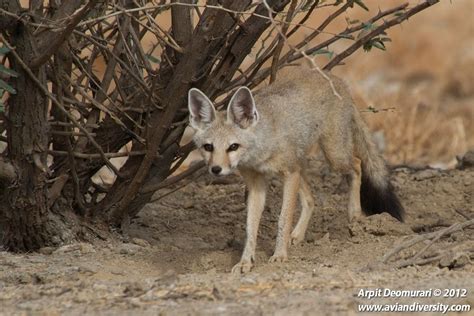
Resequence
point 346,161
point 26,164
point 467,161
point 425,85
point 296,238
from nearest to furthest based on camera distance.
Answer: point 26,164 < point 296,238 < point 346,161 < point 467,161 < point 425,85

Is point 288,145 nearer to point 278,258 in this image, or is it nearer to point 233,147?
point 233,147

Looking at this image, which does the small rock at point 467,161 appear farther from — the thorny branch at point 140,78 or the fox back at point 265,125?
the thorny branch at point 140,78

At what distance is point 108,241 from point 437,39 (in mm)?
10229

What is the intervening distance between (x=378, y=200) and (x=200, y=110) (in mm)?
1829

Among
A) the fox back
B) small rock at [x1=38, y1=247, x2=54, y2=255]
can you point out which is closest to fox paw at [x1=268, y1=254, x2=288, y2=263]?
the fox back

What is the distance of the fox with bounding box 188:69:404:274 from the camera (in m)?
6.29

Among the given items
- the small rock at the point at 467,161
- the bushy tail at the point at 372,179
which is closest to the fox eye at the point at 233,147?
the bushy tail at the point at 372,179

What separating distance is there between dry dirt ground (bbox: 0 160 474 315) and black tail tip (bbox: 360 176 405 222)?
0.62ft

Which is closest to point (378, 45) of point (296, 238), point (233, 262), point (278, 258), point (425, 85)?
point (296, 238)

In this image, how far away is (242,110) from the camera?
6371 mm

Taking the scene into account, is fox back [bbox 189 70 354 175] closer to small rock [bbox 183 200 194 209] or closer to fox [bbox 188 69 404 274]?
fox [bbox 188 69 404 274]

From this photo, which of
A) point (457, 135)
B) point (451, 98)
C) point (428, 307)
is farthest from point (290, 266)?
point (451, 98)

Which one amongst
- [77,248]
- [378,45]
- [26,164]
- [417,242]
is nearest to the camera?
[417,242]

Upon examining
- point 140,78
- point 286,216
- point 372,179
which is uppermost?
point 140,78
